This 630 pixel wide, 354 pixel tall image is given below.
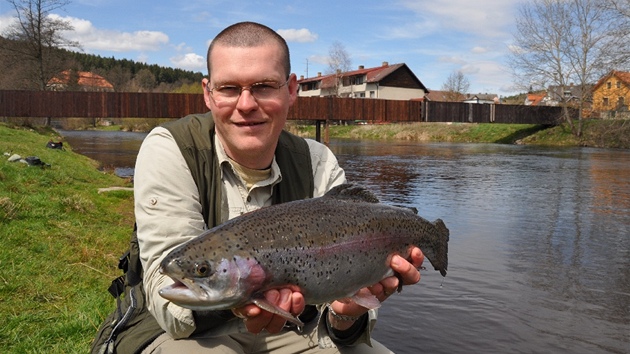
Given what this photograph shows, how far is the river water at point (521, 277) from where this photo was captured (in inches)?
243

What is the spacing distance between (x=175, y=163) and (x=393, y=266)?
131 cm

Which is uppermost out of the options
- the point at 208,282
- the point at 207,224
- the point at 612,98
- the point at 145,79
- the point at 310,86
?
the point at 145,79

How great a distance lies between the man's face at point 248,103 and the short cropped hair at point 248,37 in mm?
31

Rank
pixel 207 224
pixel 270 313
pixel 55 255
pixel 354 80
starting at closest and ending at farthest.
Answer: pixel 270 313
pixel 207 224
pixel 55 255
pixel 354 80

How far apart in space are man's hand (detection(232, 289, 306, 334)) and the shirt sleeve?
0.37m

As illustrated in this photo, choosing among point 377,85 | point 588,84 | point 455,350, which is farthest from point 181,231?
point 377,85

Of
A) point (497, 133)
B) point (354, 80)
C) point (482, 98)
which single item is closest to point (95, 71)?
point (354, 80)

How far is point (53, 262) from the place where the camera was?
20.9 feet

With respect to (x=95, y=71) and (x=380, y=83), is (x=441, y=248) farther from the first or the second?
(x=95, y=71)

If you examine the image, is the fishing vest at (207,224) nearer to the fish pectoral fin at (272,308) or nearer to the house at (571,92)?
the fish pectoral fin at (272,308)

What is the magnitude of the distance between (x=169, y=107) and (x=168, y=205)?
36.9m

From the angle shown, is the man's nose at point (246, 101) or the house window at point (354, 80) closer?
the man's nose at point (246, 101)

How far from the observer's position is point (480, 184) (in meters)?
20.8

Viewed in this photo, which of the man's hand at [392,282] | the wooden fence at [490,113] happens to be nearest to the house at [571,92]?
the wooden fence at [490,113]
